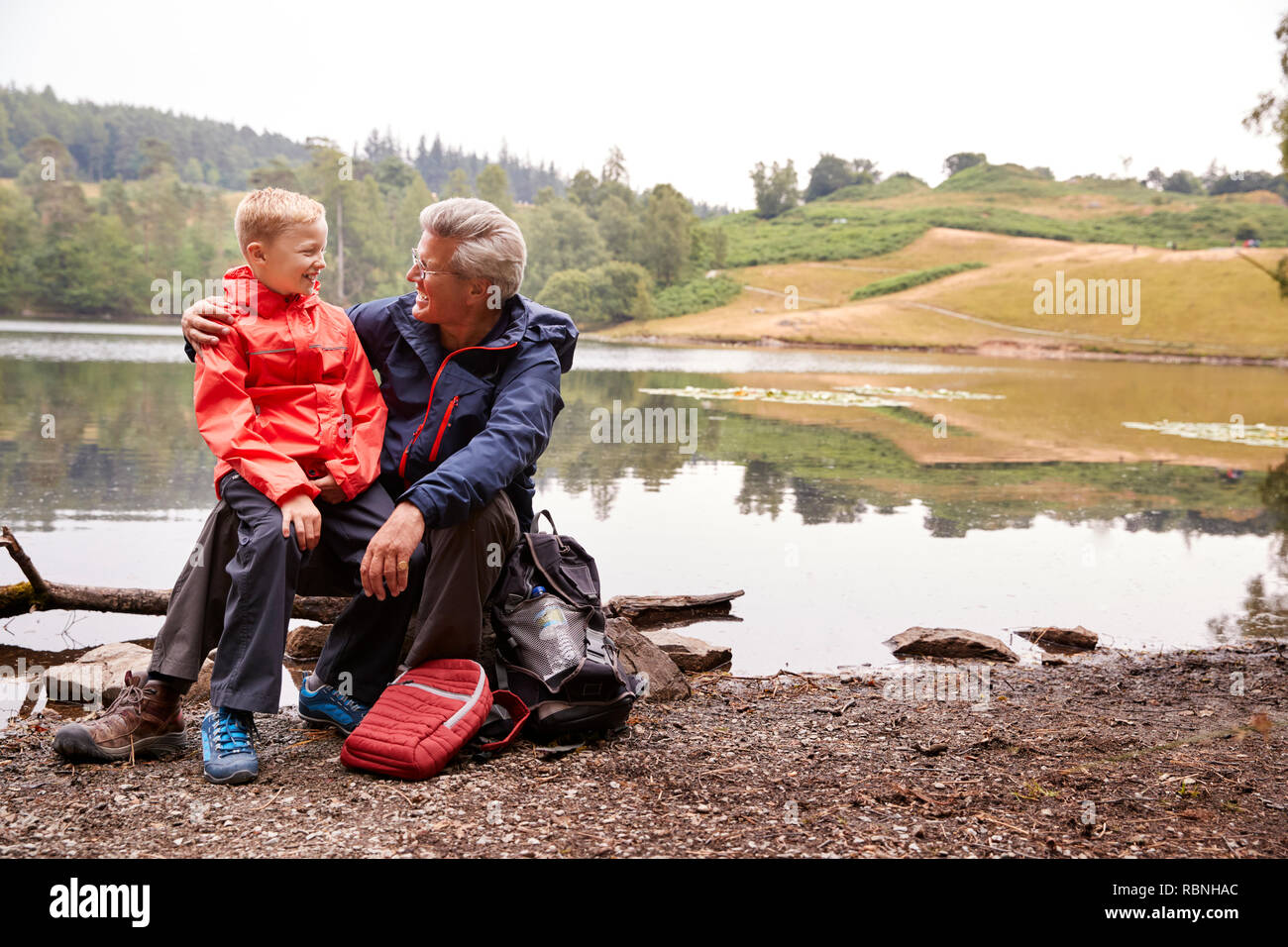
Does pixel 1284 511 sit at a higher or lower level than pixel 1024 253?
lower

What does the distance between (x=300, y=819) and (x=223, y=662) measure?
2.32 ft

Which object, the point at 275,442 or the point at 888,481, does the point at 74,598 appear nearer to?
the point at 275,442

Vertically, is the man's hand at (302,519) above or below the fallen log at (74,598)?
above

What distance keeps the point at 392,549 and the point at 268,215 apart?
124 centimetres

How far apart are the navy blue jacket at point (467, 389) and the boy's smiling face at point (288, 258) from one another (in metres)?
0.33

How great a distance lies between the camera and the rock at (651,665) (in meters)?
4.61

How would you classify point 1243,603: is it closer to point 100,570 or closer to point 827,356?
point 100,570

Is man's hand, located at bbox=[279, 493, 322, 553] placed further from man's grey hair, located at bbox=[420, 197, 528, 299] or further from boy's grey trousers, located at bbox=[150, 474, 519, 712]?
man's grey hair, located at bbox=[420, 197, 528, 299]

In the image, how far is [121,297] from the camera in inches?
2746

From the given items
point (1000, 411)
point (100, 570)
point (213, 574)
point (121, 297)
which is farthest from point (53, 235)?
point (213, 574)

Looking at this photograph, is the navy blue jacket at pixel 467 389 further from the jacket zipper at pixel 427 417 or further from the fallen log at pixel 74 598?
the fallen log at pixel 74 598

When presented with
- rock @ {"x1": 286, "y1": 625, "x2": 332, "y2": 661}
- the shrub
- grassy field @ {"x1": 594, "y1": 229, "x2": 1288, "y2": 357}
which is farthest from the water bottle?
the shrub

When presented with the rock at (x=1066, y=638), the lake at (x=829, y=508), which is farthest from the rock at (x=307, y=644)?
the rock at (x=1066, y=638)

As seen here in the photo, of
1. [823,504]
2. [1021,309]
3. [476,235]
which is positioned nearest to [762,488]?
[823,504]
